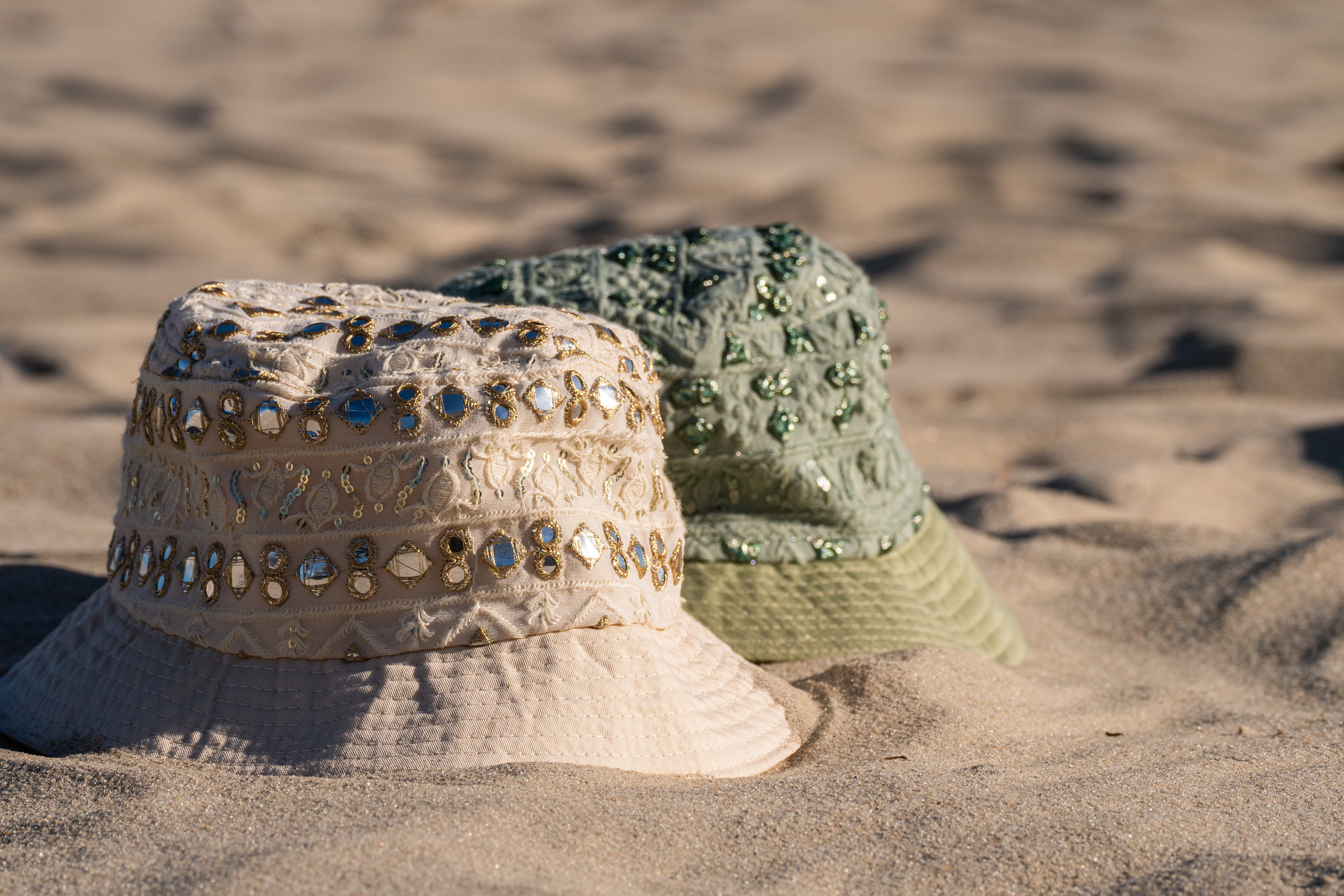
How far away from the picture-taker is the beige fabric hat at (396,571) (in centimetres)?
185

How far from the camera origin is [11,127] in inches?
314

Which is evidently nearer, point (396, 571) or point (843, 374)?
point (396, 571)

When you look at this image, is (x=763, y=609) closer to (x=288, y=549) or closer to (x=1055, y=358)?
(x=288, y=549)

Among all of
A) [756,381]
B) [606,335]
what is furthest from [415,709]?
[756,381]

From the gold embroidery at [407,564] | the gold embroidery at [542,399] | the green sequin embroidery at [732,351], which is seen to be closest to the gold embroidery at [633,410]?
the gold embroidery at [542,399]

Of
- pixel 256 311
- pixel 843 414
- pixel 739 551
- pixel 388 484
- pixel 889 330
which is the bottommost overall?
pixel 889 330

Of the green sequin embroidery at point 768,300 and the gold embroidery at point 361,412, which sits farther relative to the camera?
the green sequin embroidery at point 768,300

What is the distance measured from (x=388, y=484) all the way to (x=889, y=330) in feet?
15.5

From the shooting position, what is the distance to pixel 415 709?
1.83m

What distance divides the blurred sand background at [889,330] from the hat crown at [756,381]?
32 centimetres

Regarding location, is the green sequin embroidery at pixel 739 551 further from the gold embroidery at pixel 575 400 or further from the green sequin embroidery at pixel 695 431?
the gold embroidery at pixel 575 400

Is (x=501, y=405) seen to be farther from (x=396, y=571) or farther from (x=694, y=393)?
(x=694, y=393)

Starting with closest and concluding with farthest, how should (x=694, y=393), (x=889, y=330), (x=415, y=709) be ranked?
1. (x=415, y=709)
2. (x=694, y=393)
3. (x=889, y=330)

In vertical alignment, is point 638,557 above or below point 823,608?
above
